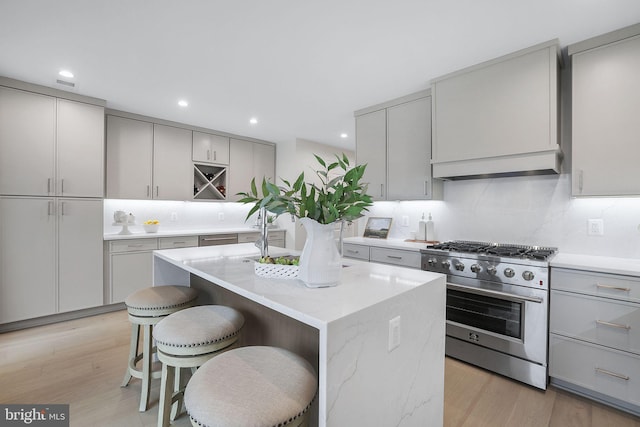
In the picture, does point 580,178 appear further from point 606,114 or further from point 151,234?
point 151,234

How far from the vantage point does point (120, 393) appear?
78.4 inches

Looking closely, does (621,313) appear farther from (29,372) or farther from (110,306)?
(110,306)

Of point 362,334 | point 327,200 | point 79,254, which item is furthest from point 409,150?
point 79,254

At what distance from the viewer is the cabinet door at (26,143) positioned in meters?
2.91

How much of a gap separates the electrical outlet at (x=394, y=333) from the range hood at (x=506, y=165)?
1.89m

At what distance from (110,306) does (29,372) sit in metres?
1.39

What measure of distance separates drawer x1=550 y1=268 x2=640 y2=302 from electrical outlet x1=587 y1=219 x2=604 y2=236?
Answer: 0.61 meters

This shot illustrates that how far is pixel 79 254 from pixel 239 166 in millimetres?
2495

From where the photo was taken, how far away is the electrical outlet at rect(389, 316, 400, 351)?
1.13 metres

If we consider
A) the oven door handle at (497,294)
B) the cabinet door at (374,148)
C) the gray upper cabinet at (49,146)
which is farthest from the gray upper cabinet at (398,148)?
the gray upper cabinet at (49,146)

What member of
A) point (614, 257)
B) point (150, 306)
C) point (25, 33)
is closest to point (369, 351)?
point (150, 306)

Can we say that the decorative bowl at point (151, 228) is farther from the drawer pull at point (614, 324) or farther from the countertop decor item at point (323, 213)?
the drawer pull at point (614, 324)

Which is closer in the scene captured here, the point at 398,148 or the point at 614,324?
the point at 614,324

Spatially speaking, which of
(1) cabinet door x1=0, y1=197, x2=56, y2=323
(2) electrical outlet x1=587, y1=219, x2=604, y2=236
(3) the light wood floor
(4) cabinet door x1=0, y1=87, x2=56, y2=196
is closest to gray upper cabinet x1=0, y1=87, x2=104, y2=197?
(4) cabinet door x1=0, y1=87, x2=56, y2=196
